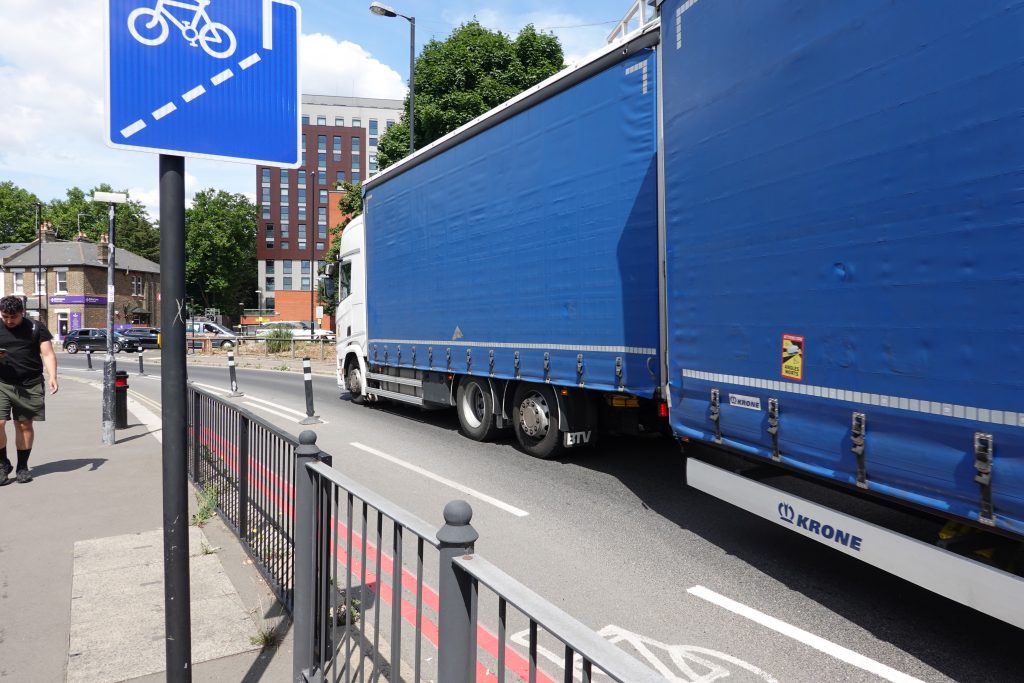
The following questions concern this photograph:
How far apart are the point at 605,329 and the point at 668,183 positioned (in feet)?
6.01

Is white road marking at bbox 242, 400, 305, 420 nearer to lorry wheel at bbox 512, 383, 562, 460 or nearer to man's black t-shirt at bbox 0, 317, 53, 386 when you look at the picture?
lorry wheel at bbox 512, 383, 562, 460

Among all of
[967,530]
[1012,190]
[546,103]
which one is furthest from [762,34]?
[546,103]

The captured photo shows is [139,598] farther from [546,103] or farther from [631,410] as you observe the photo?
[546,103]

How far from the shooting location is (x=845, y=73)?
11.6ft

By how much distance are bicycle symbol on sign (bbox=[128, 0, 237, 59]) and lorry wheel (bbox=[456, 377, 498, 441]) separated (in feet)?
22.2

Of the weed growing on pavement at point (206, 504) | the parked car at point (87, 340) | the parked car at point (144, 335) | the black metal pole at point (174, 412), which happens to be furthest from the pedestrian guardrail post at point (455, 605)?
the parked car at point (87, 340)

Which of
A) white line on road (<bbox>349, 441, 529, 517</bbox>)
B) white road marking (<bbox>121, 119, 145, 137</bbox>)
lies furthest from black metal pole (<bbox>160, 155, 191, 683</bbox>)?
white line on road (<bbox>349, 441, 529, 517</bbox>)

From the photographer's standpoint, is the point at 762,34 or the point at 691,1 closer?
the point at 762,34

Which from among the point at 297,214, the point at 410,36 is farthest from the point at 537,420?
the point at 297,214

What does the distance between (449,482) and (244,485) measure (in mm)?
2627

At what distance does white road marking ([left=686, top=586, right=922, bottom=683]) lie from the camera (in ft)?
10.7

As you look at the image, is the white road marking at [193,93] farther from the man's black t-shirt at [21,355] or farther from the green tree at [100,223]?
the green tree at [100,223]

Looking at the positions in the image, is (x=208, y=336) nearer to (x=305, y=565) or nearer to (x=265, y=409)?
(x=265, y=409)

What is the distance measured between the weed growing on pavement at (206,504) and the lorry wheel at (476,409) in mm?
3765
